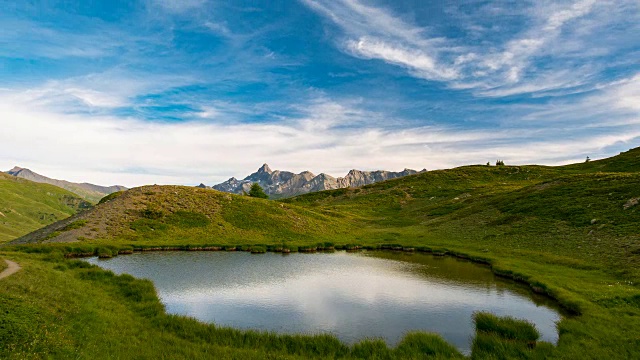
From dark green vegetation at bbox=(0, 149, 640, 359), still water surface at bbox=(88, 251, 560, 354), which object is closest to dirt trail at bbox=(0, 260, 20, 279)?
dark green vegetation at bbox=(0, 149, 640, 359)

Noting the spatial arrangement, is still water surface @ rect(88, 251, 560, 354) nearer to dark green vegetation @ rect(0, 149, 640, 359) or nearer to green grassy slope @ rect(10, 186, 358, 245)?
dark green vegetation @ rect(0, 149, 640, 359)

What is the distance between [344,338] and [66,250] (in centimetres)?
5167

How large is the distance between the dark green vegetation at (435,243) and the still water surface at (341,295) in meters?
2.75

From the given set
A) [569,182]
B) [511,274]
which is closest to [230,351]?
[511,274]

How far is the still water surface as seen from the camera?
25.0m

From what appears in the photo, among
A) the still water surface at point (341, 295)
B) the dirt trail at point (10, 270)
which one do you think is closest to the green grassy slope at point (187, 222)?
the still water surface at point (341, 295)

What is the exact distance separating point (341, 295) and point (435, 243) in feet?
134

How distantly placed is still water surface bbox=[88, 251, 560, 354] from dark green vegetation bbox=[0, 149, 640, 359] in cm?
275

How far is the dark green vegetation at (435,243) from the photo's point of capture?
66.6ft

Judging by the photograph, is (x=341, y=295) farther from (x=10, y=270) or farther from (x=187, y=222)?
(x=187, y=222)

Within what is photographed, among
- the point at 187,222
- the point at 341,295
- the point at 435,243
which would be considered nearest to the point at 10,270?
the point at 341,295

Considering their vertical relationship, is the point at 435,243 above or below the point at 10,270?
below

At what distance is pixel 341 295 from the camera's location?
33000 mm

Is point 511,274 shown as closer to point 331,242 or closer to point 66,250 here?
point 331,242
